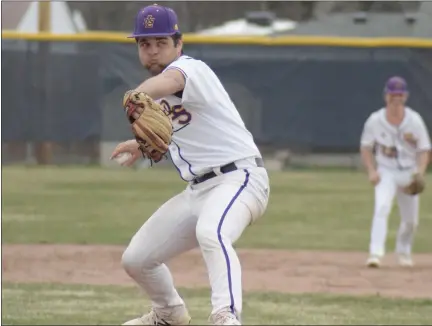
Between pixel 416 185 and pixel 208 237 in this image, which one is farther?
pixel 416 185

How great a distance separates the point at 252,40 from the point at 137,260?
575 inches

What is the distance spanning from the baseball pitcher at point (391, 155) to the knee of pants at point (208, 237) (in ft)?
15.9

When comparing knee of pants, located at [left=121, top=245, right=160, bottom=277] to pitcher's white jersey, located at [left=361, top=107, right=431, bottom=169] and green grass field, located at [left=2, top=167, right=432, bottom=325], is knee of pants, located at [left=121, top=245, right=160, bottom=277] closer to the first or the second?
green grass field, located at [left=2, top=167, right=432, bottom=325]

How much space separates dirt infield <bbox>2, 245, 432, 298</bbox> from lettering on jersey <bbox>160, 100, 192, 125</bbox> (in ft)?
11.2

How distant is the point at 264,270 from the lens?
32.4 feet

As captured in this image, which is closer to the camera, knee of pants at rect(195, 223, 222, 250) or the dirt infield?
knee of pants at rect(195, 223, 222, 250)

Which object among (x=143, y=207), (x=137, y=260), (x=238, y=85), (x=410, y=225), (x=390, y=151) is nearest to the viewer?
(x=137, y=260)

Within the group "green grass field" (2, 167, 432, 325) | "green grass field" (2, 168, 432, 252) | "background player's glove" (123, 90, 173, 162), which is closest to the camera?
Result: "background player's glove" (123, 90, 173, 162)

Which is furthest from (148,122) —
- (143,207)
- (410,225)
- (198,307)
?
(143,207)

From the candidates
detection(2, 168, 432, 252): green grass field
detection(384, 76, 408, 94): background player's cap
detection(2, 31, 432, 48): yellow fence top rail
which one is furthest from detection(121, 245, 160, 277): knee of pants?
detection(2, 31, 432, 48): yellow fence top rail

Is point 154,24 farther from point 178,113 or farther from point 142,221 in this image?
point 142,221

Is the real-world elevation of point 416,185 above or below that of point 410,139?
below

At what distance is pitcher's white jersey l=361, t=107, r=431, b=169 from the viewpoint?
10047 mm

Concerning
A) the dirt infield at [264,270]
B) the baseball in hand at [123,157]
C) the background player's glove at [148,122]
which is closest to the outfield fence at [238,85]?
the dirt infield at [264,270]
